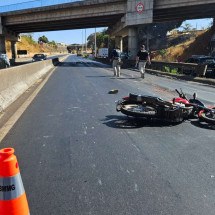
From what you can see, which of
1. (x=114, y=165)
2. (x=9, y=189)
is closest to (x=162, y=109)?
(x=114, y=165)

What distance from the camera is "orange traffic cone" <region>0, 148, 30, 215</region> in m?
2.93

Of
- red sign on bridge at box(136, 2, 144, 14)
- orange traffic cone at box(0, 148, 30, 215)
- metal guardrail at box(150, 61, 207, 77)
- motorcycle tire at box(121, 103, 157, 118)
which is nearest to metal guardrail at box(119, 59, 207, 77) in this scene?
metal guardrail at box(150, 61, 207, 77)

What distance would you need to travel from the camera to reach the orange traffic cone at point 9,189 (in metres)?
2.93

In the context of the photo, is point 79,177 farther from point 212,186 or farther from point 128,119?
point 128,119

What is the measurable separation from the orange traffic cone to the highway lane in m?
0.70

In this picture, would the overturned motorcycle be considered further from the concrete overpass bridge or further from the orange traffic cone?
the concrete overpass bridge

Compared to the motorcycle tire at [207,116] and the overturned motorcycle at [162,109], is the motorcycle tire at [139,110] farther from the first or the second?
the motorcycle tire at [207,116]

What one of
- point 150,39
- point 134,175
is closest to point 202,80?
point 134,175

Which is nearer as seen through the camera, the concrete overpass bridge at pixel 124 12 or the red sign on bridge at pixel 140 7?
the concrete overpass bridge at pixel 124 12

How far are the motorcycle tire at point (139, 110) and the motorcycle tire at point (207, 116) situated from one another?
3.44 ft

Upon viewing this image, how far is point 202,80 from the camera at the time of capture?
21.0 m

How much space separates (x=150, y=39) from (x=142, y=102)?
86.7 meters

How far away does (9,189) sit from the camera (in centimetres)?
295

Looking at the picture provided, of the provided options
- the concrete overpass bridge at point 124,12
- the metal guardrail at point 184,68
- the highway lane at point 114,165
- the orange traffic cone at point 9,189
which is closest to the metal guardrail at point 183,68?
the metal guardrail at point 184,68
